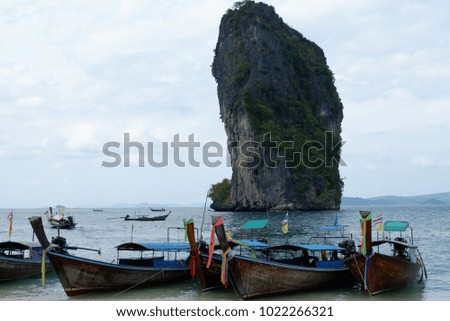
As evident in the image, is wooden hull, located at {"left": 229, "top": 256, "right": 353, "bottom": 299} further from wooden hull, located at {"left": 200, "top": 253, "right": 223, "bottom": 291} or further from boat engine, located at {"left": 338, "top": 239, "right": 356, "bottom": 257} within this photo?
boat engine, located at {"left": 338, "top": 239, "right": 356, "bottom": 257}

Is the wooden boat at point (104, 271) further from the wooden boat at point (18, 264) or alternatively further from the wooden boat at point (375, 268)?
the wooden boat at point (375, 268)

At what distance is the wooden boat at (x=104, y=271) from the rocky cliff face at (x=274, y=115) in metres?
61.6

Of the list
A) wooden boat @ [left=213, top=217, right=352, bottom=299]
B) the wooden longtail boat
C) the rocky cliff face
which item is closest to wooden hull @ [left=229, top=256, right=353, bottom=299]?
wooden boat @ [left=213, top=217, right=352, bottom=299]

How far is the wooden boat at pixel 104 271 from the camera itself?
15.7 meters

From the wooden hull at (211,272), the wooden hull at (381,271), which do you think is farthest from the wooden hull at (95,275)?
the wooden hull at (381,271)

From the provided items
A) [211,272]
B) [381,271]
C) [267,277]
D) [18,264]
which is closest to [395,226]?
[381,271]

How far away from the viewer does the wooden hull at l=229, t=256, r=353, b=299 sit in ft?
49.8

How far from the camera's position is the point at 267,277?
1544 cm

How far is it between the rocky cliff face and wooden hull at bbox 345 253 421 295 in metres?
62.2
